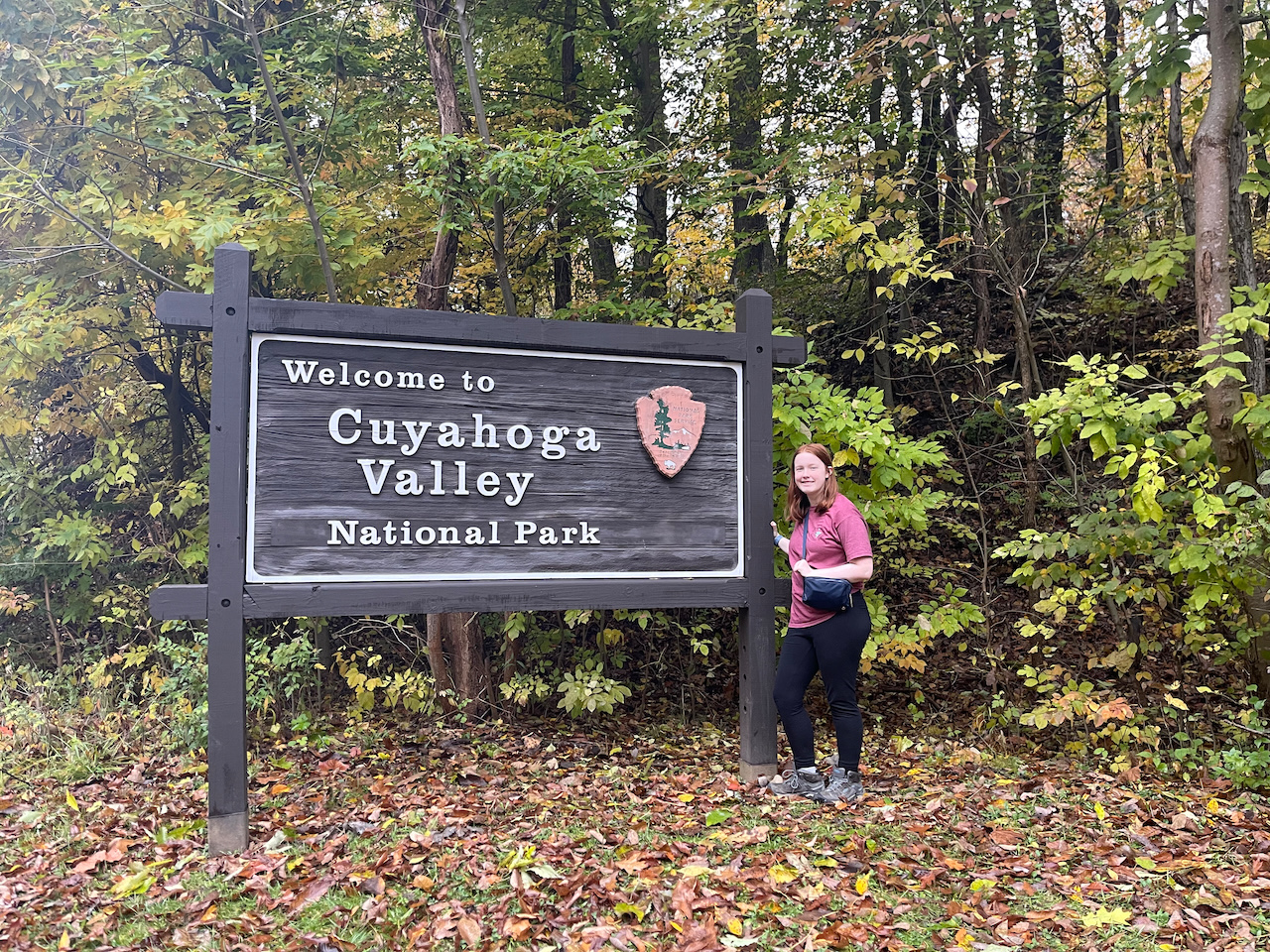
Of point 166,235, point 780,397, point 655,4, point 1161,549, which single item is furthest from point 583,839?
point 655,4

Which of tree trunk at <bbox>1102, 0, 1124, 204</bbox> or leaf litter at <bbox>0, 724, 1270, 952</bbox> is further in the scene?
→ tree trunk at <bbox>1102, 0, 1124, 204</bbox>

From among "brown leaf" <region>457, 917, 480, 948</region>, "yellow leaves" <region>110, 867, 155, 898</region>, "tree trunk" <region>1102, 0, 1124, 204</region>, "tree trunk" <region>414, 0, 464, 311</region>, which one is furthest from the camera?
"tree trunk" <region>1102, 0, 1124, 204</region>

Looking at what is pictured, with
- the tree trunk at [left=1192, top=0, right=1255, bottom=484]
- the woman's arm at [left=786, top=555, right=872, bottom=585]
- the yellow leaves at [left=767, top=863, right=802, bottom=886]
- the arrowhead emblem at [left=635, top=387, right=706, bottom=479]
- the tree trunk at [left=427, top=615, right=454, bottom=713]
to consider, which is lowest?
the yellow leaves at [left=767, top=863, right=802, bottom=886]

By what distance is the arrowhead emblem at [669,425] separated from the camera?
4.86 metres

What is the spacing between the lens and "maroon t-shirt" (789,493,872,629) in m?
4.57

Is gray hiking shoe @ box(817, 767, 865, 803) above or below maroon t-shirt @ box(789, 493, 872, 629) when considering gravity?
below

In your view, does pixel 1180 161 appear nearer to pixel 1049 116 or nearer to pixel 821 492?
pixel 1049 116

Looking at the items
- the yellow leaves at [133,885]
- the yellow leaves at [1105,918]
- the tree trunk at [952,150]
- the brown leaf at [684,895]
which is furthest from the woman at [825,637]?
the tree trunk at [952,150]

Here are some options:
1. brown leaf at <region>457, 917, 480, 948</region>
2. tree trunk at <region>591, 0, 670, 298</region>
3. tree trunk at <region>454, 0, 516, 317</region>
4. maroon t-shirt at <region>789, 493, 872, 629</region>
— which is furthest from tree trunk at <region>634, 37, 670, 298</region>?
brown leaf at <region>457, 917, 480, 948</region>

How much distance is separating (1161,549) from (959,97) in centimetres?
447

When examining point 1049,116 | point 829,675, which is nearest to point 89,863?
point 829,675

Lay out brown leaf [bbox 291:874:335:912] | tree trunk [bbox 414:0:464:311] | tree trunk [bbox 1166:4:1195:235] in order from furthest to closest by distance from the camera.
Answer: tree trunk [bbox 414:0:464:311], tree trunk [bbox 1166:4:1195:235], brown leaf [bbox 291:874:335:912]

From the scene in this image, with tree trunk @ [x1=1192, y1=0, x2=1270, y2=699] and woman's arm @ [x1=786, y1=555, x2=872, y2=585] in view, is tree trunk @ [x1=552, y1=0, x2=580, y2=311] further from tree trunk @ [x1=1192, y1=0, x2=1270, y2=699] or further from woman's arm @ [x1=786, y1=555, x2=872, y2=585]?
tree trunk @ [x1=1192, y1=0, x2=1270, y2=699]

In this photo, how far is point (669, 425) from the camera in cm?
491
